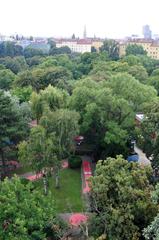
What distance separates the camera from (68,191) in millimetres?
27484

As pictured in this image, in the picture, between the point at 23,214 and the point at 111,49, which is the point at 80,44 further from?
the point at 23,214

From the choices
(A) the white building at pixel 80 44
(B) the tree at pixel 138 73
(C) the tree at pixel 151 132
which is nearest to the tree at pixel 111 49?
(A) the white building at pixel 80 44

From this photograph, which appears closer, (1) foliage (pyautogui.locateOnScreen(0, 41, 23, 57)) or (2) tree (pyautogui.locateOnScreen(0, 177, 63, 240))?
(2) tree (pyautogui.locateOnScreen(0, 177, 63, 240))

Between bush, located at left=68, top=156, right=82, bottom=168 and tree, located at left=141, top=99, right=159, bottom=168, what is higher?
tree, located at left=141, top=99, right=159, bottom=168

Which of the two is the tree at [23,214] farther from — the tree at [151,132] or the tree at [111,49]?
the tree at [111,49]

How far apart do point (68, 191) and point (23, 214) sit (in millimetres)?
10632

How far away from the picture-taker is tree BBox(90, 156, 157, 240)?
17.4 m

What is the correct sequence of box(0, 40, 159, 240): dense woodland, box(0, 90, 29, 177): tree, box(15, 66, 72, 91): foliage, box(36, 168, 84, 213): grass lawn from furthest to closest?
1. box(15, 66, 72, 91): foliage
2. box(0, 90, 29, 177): tree
3. box(36, 168, 84, 213): grass lawn
4. box(0, 40, 159, 240): dense woodland

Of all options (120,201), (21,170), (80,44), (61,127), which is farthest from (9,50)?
(120,201)

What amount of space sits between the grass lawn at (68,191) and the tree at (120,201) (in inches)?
211

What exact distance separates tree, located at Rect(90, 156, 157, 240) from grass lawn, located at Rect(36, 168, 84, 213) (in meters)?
5.37

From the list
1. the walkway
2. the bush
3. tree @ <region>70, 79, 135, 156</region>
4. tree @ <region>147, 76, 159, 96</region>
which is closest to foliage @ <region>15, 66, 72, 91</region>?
tree @ <region>147, 76, 159, 96</region>

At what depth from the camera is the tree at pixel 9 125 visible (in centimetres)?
2791

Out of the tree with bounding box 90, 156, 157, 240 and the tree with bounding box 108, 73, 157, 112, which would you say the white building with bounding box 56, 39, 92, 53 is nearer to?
the tree with bounding box 108, 73, 157, 112
